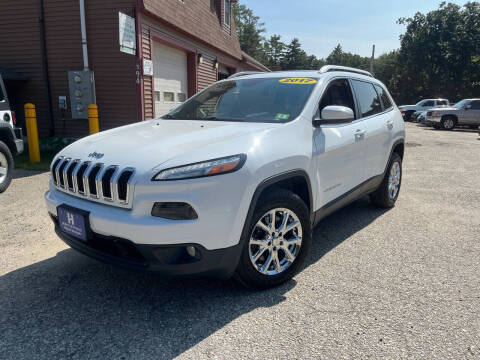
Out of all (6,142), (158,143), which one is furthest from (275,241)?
(6,142)

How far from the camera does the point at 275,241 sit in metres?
2.77

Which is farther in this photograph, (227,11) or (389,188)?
(227,11)

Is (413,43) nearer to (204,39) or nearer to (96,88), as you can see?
(204,39)

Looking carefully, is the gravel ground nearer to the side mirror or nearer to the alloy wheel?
the alloy wheel

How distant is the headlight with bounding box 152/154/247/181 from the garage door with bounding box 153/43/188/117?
8.55 metres

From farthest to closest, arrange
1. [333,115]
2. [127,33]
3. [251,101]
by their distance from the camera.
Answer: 1. [127,33]
2. [251,101]
3. [333,115]

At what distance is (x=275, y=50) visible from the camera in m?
85.3

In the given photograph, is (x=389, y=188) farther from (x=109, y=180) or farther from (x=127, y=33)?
(x=127, y=33)

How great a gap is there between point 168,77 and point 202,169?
9668mm

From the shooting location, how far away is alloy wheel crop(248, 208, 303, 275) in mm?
2670

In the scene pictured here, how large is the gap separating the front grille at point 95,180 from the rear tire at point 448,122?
21426mm

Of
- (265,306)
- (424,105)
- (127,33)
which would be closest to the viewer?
(265,306)

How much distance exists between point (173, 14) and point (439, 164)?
813 centimetres

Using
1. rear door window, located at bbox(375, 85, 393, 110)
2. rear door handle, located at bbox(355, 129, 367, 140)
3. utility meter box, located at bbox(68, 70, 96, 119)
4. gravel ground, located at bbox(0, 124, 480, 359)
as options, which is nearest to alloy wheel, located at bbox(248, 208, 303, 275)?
gravel ground, located at bbox(0, 124, 480, 359)
